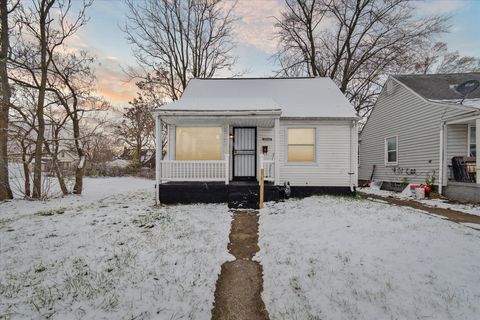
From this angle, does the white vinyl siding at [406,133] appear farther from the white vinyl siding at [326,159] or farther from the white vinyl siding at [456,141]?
the white vinyl siding at [326,159]

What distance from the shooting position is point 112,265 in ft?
12.1

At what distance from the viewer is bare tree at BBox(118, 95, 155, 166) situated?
2394 centimetres

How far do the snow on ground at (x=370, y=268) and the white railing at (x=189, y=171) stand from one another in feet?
10.5

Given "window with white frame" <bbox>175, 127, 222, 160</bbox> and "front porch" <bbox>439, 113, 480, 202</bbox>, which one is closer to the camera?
"front porch" <bbox>439, 113, 480, 202</bbox>

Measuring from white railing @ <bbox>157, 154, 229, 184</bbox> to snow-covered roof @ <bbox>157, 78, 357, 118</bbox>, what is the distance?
1869 mm

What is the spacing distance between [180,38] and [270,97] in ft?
42.4

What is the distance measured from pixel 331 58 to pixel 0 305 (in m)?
22.7

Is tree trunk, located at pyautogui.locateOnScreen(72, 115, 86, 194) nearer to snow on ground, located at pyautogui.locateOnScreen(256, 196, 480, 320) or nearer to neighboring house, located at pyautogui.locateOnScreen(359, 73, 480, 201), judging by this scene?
snow on ground, located at pyautogui.locateOnScreen(256, 196, 480, 320)

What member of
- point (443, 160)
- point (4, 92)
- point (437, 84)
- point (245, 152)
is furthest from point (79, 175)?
point (437, 84)

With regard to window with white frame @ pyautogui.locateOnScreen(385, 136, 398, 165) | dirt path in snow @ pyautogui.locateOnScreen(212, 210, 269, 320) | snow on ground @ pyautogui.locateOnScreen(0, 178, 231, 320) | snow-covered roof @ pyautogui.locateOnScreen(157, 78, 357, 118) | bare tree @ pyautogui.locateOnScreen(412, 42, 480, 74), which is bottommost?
dirt path in snow @ pyautogui.locateOnScreen(212, 210, 269, 320)

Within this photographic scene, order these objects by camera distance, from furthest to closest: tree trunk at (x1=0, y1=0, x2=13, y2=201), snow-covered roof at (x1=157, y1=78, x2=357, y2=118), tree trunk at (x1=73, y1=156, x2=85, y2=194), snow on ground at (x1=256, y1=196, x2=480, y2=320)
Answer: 1. tree trunk at (x1=73, y1=156, x2=85, y2=194)
2. tree trunk at (x1=0, y1=0, x2=13, y2=201)
3. snow-covered roof at (x1=157, y1=78, x2=357, y2=118)
4. snow on ground at (x1=256, y1=196, x2=480, y2=320)

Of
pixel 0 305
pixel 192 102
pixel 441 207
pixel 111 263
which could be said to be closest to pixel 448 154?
pixel 441 207

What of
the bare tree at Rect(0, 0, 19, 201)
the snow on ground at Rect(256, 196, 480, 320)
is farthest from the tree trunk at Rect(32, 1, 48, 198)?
the snow on ground at Rect(256, 196, 480, 320)

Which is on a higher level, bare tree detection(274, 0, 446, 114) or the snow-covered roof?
bare tree detection(274, 0, 446, 114)
